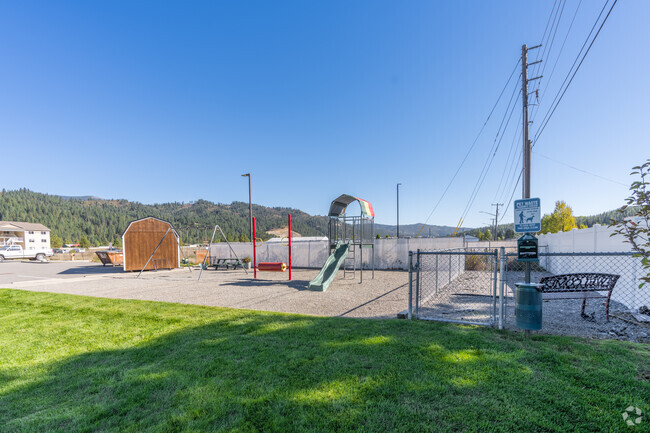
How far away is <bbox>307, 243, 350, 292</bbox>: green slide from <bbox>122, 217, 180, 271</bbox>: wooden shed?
1052 centimetres

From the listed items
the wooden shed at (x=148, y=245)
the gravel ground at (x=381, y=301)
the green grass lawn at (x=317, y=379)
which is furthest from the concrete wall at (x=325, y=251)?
the green grass lawn at (x=317, y=379)

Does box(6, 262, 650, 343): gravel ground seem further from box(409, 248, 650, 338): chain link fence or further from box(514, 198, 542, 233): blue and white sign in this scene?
box(514, 198, 542, 233): blue and white sign

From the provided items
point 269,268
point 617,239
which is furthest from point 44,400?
point 269,268

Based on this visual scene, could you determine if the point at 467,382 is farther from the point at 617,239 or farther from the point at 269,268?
the point at 269,268

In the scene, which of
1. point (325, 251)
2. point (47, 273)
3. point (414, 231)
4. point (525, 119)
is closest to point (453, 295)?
point (525, 119)

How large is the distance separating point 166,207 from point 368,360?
7610 inches

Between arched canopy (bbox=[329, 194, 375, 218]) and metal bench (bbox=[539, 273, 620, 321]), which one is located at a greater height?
arched canopy (bbox=[329, 194, 375, 218])

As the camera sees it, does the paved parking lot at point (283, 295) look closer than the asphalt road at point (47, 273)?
Yes

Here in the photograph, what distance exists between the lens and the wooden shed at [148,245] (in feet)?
56.7

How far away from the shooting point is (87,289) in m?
11.2

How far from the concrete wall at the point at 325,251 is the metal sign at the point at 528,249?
10.7 metres

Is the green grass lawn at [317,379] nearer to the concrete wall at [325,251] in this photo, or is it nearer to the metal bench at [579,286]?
the metal bench at [579,286]

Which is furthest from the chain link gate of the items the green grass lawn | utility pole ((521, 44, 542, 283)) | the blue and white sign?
utility pole ((521, 44, 542, 283))

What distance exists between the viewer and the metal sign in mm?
4785
